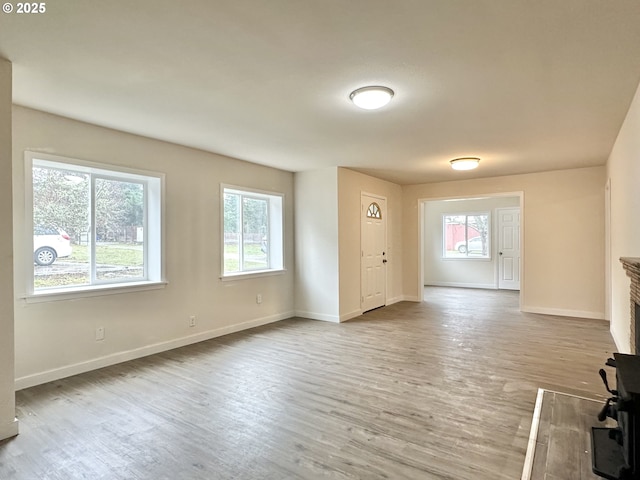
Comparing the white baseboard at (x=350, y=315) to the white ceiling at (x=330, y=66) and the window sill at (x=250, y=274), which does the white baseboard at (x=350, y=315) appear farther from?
the white ceiling at (x=330, y=66)

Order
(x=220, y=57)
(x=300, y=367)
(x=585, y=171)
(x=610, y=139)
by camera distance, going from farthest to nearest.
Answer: (x=585, y=171) → (x=610, y=139) → (x=300, y=367) → (x=220, y=57)

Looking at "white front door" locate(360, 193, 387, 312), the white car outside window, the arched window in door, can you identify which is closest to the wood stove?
"white front door" locate(360, 193, 387, 312)

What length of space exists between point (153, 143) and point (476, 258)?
322 inches

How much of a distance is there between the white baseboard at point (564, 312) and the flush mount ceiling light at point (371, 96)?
16.7 ft

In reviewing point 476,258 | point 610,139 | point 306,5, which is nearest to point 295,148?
point 306,5

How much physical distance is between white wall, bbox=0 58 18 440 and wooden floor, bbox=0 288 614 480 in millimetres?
222

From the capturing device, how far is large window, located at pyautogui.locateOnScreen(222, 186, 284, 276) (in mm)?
5094

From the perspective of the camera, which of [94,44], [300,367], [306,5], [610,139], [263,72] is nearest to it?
[306,5]

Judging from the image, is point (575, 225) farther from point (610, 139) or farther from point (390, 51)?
point (390, 51)

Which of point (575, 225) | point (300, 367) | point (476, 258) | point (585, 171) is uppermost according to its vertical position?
point (585, 171)

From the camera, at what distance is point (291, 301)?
19.8ft

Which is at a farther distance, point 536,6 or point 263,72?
point 263,72

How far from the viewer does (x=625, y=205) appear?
3449 millimetres

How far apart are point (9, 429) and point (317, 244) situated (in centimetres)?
417
